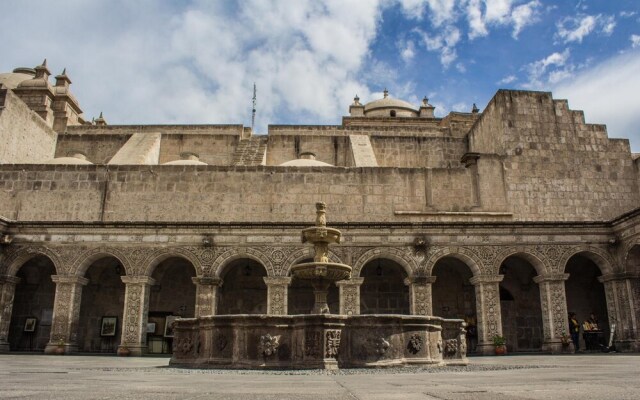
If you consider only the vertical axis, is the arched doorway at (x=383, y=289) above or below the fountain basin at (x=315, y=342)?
above

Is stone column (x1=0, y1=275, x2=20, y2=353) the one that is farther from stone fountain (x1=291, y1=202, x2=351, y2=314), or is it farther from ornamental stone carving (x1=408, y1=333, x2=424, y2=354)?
ornamental stone carving (x1=408, y1=333, x2=424, y2=354)

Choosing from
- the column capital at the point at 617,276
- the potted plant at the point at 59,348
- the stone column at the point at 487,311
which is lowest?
the potted plant at the point at 59,348

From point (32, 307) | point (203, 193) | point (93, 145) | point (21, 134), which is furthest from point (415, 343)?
point (93, 145)

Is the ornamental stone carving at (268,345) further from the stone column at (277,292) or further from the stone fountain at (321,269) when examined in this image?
the stone column at (277,292)

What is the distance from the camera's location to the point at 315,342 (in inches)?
340

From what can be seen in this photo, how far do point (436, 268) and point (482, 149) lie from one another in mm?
6003

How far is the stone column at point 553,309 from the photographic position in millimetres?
15094

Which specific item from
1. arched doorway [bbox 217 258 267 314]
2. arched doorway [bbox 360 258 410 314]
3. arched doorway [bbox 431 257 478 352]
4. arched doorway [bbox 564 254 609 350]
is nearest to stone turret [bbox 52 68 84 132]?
arched doorway [bbox 217 258 267 314]

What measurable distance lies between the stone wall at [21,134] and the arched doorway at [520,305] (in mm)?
18320

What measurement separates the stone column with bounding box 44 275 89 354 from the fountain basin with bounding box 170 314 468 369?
687cm

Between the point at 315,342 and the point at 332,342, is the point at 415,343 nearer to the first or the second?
the point at 332,342

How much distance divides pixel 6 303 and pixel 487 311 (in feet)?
45.3

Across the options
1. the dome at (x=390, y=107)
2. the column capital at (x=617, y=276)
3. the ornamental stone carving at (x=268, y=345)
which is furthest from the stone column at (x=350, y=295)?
the dome at (x=390, y=107)

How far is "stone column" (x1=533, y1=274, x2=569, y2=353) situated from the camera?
15.1 m
